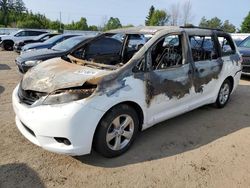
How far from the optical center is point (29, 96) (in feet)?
11.8

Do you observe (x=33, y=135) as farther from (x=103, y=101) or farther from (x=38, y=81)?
(x=103, y=101)

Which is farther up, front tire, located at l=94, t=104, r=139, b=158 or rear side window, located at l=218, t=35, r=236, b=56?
rear side window, located at l=218, t=35, r=236, b=56

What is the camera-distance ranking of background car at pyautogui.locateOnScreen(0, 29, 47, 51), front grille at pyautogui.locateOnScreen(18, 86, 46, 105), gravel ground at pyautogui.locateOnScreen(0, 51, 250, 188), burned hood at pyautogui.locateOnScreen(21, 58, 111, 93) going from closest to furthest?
gravel ground at pyautogui.locateOnScreen(0, 51, 250, 188) → burned hood at pyautogui.locateOnScreen(21, 58, 111, 93) → front grille at pyautogui.locateOnScreen(18, 86, 46, 105) → background car at pyautogui.locateOnScreen(0, 29, 47, 51)

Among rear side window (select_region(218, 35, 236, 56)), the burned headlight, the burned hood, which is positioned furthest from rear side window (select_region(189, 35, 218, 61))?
the burned headlight

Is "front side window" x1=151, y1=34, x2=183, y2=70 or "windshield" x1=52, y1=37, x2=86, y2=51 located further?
"windshield" x1=52, y1=37, x2=86, y2=51

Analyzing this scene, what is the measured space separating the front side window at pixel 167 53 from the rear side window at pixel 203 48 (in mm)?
362

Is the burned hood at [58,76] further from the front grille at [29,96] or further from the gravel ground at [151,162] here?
the gravel ground at [151,162]

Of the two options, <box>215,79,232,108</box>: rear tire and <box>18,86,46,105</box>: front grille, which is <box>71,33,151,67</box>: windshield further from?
<box>215,79,232,108</box>: rear tire

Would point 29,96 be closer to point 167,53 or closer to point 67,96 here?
point 67,96

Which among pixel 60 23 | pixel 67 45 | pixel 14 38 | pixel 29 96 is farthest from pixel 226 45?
pixel 60 23

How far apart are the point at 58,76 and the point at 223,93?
12.2 ft

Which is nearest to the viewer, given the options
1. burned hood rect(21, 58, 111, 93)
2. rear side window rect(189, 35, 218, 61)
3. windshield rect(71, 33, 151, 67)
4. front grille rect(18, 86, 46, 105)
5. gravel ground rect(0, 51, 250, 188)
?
gravel ground rect(0, 51, 250, 188)

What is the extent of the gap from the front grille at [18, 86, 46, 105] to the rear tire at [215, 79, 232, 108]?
3728 mm

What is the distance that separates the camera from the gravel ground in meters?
3.20
